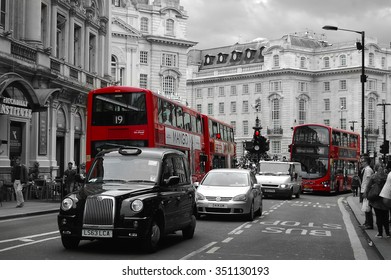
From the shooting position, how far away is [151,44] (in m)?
73.1

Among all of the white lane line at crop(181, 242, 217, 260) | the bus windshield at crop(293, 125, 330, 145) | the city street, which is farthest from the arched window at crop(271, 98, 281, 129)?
the white lane line at crop(181, 242, 217, 260)

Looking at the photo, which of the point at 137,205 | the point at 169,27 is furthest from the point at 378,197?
the point at 169,27

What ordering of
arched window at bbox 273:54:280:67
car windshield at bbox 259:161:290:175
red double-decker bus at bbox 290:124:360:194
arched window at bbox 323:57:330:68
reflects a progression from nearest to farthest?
car windshield at bbox 259:161:290:175 → red double-decker bus at bbox 290:124:360:194 → arched window at bbox 273:54:280:67 → arched window at bbox 323:57:330:68

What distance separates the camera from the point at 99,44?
4300cm

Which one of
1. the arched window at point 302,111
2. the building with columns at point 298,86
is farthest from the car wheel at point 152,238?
the arched window at point 302,111

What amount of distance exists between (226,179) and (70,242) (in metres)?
9.55

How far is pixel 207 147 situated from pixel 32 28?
10.3m

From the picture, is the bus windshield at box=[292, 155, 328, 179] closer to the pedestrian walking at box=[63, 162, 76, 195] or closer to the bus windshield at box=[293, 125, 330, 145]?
the bus windshield at box=[293, 125, 330, 145]

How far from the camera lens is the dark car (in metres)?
11.0

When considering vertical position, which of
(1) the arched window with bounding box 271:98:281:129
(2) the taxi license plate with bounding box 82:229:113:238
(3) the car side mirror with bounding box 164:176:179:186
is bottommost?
(2) the taxi license plate with bounding box 82:229:113:238

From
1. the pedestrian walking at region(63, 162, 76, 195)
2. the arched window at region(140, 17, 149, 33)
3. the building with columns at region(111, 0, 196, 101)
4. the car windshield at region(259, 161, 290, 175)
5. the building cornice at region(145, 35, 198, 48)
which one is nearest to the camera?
the pedestrian walking at region(63, 162, 76, 195)

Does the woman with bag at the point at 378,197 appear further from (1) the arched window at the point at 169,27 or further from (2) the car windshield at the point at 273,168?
(1) the arched window at the point at 169,27
